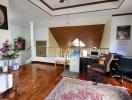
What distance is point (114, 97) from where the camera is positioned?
97.7 inches

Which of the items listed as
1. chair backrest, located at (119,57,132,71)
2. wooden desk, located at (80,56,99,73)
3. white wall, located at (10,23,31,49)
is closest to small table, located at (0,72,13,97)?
wooden desk, located at (80,56,99,73)

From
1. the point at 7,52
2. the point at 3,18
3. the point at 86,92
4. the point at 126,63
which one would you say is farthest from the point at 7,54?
the point at 126,63

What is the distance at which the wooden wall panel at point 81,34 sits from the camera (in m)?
5.41

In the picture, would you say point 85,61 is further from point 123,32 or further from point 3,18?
point 3,18

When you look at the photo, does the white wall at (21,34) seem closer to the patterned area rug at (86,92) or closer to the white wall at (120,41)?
the patterned area rug at (86,92)

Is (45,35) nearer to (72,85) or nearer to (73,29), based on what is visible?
(73,29)

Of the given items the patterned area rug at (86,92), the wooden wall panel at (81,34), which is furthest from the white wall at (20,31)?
the patterned area rug at (86,92)

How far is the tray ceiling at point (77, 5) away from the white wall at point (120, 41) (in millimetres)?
733

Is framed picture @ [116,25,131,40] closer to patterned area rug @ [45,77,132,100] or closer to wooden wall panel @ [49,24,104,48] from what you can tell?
wooden wall panel @ [49,24,104,48]

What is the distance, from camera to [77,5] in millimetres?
3627

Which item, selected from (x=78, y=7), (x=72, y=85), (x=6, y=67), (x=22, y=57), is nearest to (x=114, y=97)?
(x=72, y=85)

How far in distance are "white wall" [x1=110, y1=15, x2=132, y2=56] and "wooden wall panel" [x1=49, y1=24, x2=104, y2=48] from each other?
3.47 ft

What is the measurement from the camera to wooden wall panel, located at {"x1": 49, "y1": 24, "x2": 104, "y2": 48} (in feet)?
17.8

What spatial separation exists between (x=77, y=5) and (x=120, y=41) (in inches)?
83.0
